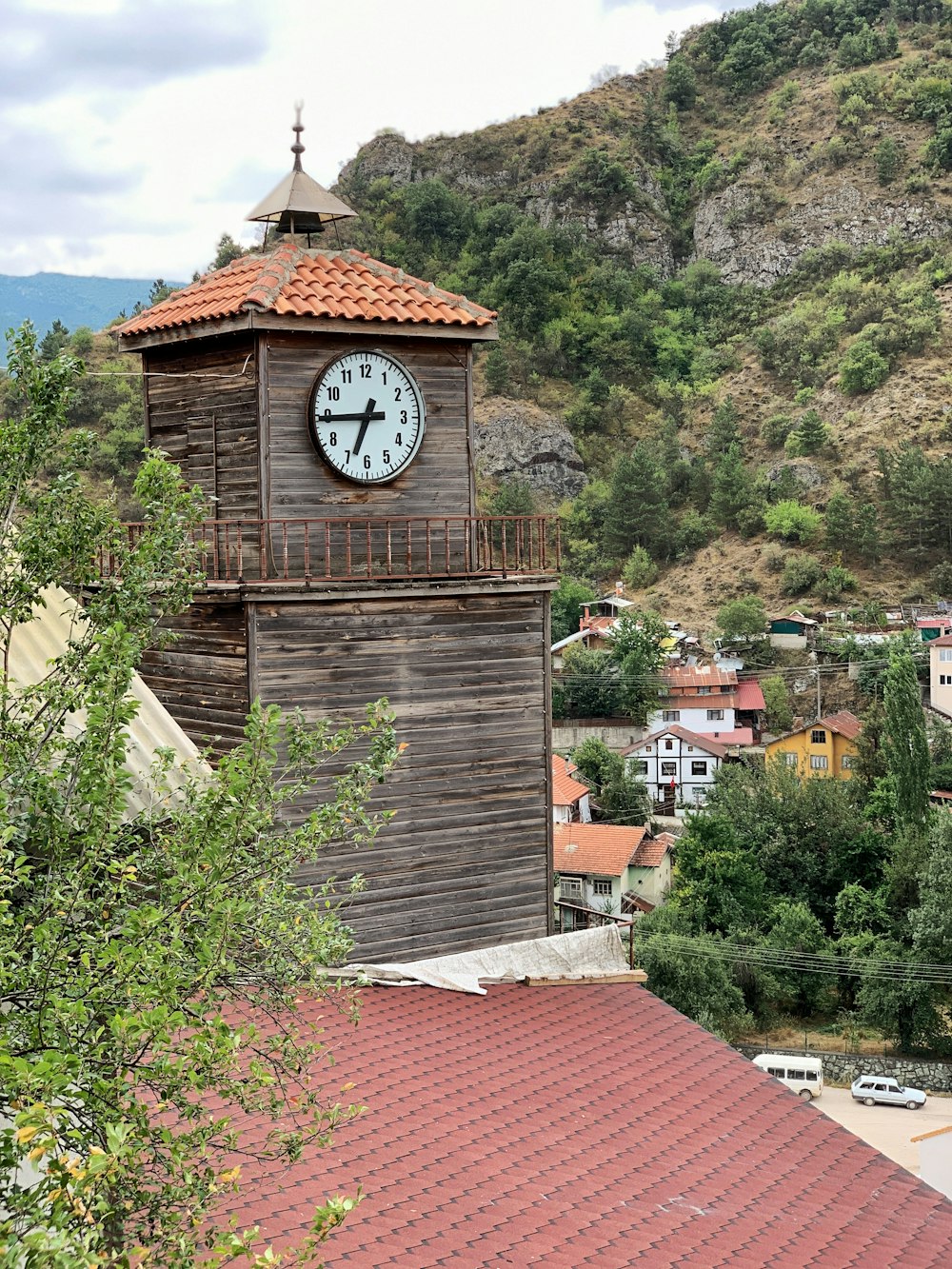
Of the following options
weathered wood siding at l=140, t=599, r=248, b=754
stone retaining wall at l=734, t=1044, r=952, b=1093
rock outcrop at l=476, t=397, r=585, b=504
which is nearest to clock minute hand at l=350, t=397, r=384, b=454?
weathered wood siding at l=140, t=599, r=248, b=754

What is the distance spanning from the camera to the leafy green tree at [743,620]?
50844 mm

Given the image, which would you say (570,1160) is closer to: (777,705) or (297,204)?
(297,204)

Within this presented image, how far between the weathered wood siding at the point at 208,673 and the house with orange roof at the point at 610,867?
26991mm

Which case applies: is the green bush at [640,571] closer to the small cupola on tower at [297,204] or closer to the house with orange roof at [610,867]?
the house with orange roof at [610,867]

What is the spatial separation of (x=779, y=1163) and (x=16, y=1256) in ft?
16.3

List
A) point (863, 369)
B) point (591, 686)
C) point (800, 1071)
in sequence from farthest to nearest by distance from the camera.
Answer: point (863, 369)
point (591, 686)
point (800, 1071)

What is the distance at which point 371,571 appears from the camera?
812 cm

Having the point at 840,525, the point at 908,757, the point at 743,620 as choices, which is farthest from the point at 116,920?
the point at 840,525

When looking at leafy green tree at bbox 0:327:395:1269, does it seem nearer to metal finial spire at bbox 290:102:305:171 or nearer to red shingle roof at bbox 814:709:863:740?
metal finial spire at bbox 290:102:305:171

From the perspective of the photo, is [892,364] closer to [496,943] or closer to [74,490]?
[496,943]

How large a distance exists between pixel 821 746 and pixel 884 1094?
63.7 ft

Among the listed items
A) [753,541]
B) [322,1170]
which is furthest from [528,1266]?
[753,541]

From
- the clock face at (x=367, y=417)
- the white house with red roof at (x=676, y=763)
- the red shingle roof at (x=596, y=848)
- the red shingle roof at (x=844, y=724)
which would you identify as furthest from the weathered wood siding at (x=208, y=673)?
the red shingle roof at (x=844, y=724)

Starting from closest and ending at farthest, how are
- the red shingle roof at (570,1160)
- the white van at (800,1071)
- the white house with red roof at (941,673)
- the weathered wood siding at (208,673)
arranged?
the red shingle roof at (570,1160), the weathered wood siding at (208,673), the white van at (800,1071), the white house with red roof at (941,673)
